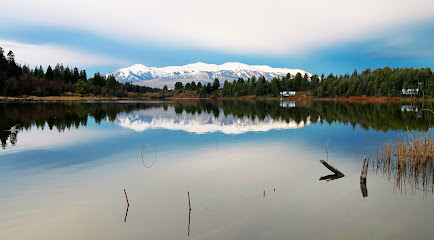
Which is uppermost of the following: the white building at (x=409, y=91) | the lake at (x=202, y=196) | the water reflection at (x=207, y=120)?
the white building at (x=409, y=91)

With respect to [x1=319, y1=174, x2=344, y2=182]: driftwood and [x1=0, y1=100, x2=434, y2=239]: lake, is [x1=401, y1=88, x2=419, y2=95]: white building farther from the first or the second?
[x1=319, y1=174, x2=344, y2=182]: driftwood

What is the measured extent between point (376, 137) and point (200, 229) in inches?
1196

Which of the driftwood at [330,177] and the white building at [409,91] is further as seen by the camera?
the white building at [409,91]

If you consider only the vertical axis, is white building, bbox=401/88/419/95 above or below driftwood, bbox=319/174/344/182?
above

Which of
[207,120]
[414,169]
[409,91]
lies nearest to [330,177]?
[414,169]

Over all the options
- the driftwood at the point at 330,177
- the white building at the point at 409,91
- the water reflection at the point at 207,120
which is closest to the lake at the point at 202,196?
the driftwood at the point at 330,177

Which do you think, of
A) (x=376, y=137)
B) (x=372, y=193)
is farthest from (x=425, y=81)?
(x=372, y=193)

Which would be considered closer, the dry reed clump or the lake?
the lake

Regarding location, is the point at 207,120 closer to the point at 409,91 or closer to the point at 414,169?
the point at 414,169

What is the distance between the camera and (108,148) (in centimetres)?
2834

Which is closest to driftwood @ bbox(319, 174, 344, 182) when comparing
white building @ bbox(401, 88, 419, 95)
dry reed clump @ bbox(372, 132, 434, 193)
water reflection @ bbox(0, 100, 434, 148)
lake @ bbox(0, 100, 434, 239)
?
lake @ bbox(0, 100, 434, 239)

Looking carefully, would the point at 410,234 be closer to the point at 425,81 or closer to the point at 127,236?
the point at 127,236

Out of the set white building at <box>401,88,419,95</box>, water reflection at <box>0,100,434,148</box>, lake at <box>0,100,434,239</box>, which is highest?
white building at <box>401,88,419,95</box>

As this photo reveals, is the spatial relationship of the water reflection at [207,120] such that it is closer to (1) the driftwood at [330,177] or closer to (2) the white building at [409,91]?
(1) the driftwood at [330,177]
